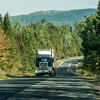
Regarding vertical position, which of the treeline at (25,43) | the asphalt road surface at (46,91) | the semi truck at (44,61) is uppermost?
the treeline at (25,43)

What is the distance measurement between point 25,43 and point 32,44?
879 inches

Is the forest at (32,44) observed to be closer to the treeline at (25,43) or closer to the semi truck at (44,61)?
the treeline at (25,43)

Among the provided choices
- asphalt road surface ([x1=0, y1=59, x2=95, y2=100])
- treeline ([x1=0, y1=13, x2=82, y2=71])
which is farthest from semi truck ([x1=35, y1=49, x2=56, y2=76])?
asphalt road surface ([x1=0, y1=59, x2=95, y2=100])

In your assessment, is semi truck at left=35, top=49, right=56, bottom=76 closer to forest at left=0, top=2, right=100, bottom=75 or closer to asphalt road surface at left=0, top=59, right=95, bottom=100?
forest at left=0, top=2, right=100, bottom=75

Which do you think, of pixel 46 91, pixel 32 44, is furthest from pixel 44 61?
pixel 32 44

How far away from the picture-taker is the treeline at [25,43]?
46941 mm

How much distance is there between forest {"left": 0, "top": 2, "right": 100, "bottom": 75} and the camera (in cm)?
4481

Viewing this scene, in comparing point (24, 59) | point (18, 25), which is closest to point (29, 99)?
point (24, 59)

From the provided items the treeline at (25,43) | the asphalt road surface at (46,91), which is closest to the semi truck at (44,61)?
the treeline at (25,43)

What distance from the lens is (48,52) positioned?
40.3 m

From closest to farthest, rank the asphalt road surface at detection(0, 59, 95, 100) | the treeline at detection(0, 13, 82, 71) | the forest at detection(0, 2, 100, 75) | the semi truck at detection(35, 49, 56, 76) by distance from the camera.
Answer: the asphalt road surface at detection(0, 59, 95, 100)
the semi truck at detection(35, 49, 56, 76)
the forest at detection(0, 2, 100, 75)
the treeline at detection(0, 13, 82, 71)

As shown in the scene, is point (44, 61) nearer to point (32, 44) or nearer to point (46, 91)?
point (46, 91)

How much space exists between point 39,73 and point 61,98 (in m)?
30.0

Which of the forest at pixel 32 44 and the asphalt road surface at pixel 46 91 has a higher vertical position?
the forest at pixel 32 44
